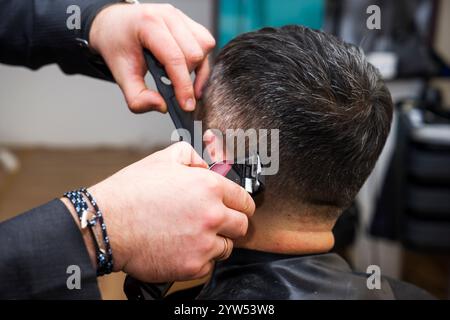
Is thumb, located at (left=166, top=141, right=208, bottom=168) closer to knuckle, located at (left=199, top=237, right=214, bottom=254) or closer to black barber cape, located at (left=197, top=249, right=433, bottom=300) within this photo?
knuckle, located at (left=199, top=237, right=214, bottom=254)

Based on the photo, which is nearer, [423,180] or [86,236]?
[86,236]

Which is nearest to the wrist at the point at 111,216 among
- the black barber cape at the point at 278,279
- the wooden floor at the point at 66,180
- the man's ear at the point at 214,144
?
the man's ear at the point at 214,144

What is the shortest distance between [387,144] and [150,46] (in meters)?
1.89

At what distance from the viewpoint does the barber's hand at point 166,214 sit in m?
0.78

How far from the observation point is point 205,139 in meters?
1.00

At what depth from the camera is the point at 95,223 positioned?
79cm

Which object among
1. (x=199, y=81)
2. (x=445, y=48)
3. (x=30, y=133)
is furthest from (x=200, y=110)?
(x=30, y=133)

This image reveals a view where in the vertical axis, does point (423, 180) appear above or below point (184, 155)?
below

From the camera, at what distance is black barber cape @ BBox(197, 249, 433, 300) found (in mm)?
1106

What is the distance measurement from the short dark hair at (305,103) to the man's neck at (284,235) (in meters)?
0.06

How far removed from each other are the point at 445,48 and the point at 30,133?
2615 millimetres

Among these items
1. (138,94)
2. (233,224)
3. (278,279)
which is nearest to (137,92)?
(138,94)

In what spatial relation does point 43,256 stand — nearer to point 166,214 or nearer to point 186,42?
point 166,214

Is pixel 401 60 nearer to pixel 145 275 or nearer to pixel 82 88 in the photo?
pixel 82 88
